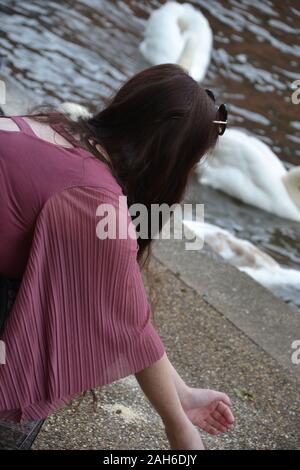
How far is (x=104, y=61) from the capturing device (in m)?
7.39

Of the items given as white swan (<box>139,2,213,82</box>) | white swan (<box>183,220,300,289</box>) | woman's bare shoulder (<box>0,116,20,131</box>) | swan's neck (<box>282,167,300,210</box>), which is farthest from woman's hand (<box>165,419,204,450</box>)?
white swan (<box>139,2,213,82</box>)

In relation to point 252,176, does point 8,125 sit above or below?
above

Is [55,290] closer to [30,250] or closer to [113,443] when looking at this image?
[30,250]

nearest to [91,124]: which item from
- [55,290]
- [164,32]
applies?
[55,290]

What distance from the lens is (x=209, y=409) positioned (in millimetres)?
2283

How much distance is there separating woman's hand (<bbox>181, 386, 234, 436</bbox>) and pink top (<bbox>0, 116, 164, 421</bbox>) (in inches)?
13.6

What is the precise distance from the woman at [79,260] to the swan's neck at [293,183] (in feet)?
13.1

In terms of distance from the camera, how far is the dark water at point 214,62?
244 inches

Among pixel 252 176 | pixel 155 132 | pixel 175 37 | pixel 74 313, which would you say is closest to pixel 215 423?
pixel 74 313

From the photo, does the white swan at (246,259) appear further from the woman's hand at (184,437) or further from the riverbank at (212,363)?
the woman's hand at (184,437)

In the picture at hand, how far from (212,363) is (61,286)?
1.55 meters

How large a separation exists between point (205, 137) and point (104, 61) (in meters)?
5.46

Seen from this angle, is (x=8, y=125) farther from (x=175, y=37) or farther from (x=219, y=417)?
(x=175, y=37)

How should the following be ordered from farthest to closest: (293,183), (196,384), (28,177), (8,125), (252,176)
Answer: (252,176) < (293,183) < (196,384) < (8,125) < (28,177)
